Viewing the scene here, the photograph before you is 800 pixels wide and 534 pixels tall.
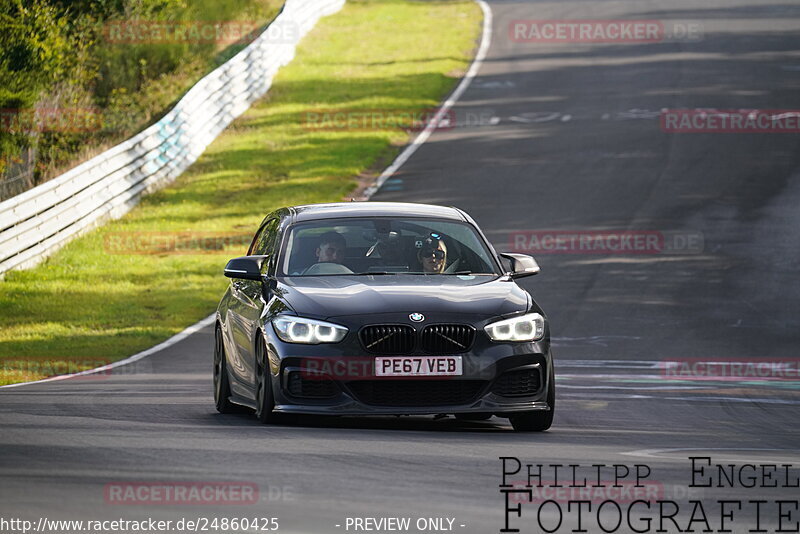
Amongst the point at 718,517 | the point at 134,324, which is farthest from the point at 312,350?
the point at 134,324

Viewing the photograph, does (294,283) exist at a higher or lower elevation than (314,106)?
lower

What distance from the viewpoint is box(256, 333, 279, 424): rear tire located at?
9.91 metres

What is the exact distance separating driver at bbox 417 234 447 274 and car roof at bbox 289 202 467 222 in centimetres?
37

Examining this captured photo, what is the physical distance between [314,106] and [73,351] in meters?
18.2

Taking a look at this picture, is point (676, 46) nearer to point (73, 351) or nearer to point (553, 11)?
point (553, 11)

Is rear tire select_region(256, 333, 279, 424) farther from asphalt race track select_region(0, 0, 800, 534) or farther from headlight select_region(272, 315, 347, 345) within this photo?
headlight select_region(272, 315, 347, 345)

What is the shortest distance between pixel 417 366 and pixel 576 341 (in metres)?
7.90

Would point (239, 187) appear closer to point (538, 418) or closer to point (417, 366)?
point (538, 418)

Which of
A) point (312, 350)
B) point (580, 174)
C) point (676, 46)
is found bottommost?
point (312, 350)

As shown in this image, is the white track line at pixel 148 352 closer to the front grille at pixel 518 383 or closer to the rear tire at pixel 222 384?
the rear tire at pixel 222 384

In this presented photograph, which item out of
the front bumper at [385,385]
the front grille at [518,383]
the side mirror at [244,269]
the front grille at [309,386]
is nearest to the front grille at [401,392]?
the front bumper at [385,385]

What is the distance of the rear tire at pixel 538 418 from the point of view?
32.9 feet

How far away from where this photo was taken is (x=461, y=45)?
142 ft

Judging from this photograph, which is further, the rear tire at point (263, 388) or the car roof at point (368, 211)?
the car roof at point (368, 211)
